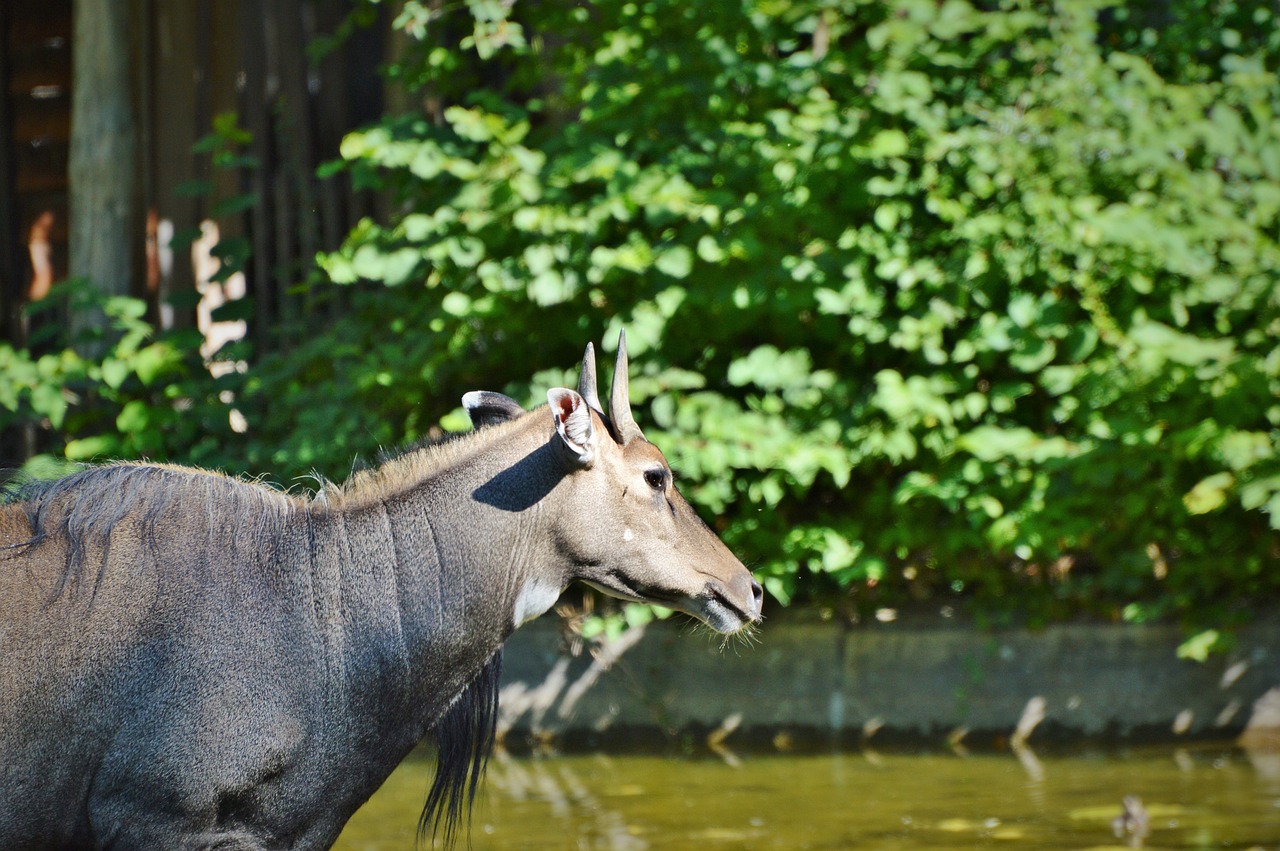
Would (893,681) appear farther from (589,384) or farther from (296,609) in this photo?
(296,609)

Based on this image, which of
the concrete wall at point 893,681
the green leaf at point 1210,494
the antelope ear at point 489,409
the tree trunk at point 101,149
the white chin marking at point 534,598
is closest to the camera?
the white chin marking at point 534,598

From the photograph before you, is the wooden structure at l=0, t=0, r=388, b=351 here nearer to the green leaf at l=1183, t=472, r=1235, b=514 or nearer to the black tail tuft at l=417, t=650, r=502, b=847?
the black tail tuft at l=417, t=650, r=502, b=847

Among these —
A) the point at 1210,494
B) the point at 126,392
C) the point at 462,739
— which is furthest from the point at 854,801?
the point at 126,392

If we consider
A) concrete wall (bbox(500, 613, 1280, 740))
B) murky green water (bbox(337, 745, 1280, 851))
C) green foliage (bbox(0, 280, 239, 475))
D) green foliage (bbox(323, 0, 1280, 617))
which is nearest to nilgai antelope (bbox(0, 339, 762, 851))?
murky green water (bbox(337, 745, 1280, 851))

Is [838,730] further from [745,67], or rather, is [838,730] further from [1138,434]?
[745,67]

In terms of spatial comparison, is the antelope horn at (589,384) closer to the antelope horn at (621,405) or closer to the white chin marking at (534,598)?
the antelope horn at (621,405)

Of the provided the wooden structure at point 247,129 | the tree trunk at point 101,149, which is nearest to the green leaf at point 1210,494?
the wooden structure at point 247,129

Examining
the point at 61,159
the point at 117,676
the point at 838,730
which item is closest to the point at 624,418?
the point at 117,676

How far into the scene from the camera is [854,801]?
5906 millimetres

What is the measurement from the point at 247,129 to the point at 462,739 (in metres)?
5.39

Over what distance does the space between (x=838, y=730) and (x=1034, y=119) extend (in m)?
3.12

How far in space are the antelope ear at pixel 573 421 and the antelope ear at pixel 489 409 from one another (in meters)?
0.36

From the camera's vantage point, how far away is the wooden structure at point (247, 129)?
8039mm

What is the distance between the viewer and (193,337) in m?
7.37
